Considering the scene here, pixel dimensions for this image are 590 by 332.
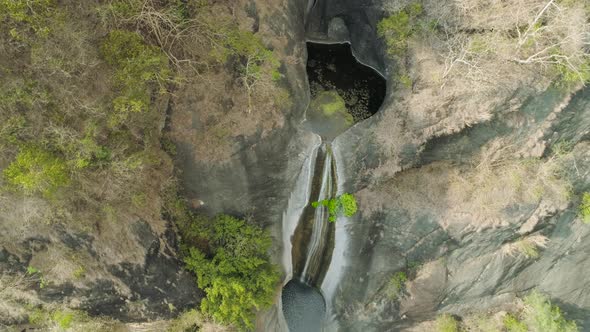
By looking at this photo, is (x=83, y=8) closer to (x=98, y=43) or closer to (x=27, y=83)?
(x=98, y=43)

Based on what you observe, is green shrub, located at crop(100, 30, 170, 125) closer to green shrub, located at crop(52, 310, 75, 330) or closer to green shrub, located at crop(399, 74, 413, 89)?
green shrub, located at crop(52, 310, 75, 330)

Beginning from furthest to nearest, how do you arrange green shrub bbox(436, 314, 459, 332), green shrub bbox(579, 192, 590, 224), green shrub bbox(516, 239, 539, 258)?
green shrub bbox(436, 314, 459, 332) → green shrub bbox(516, 239, 539, 258) → green shrub bbox(579, 192, 590, 224)

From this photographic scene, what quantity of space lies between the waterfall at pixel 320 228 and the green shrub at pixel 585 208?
8.70m

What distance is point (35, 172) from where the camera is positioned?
8625 millimetres

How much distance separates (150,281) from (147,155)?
13.4ft

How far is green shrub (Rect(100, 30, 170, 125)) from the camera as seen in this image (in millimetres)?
9688

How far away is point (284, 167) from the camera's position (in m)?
14.0

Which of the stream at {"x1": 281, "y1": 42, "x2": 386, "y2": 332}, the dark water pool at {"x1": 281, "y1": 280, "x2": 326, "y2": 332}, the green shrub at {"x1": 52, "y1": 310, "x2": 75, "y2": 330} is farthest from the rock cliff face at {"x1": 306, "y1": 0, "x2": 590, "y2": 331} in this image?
the green shrub at {"x1": 52, "y1": 310, "x2": 75, "y2": 330}

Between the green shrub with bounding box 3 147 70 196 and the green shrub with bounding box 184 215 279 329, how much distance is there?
4933 mm

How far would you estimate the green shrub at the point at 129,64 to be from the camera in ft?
31.8

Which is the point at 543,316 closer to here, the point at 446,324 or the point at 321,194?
the point at 446,324

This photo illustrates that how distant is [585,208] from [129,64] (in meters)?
15.2

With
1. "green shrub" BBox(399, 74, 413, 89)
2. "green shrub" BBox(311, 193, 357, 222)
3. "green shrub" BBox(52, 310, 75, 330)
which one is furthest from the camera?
"green shrub" BBox(311, 193, 357, 222)

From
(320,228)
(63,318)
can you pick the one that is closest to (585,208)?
(320,228)
